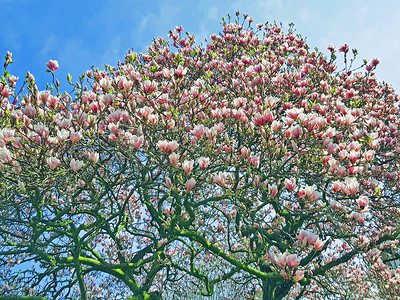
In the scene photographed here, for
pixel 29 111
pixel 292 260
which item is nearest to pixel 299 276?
pixel 292 260

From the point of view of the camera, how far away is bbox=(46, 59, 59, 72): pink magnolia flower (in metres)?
4.03

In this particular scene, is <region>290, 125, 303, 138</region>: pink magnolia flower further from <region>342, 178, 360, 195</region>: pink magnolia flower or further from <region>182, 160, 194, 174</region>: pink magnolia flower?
<region>182, 160, 194, 174</region>: pink magnolia flower

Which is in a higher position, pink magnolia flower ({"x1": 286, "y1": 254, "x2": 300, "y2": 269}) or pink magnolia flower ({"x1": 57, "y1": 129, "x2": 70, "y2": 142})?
pink magnolia flower ({"x1": 57, "y1": 129, "x2": 70, "y2": 142})

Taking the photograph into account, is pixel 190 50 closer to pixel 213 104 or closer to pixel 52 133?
pixel 213 104

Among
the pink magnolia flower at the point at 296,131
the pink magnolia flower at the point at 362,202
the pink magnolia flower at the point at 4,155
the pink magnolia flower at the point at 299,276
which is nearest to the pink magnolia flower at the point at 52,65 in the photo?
the pink magnolia flower at the point at 4,155

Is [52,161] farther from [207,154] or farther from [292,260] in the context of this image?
[292,260]

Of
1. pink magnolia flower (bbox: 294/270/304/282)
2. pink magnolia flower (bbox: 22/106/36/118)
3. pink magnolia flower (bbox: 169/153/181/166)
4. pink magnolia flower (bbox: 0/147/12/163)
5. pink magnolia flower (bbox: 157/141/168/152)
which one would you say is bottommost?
pink magnolia flower (bbox: 294/270/304/282)

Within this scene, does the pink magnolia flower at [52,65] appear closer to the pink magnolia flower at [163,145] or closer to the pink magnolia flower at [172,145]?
the pink magnolia flower at [163,145]

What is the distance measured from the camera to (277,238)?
604 cm

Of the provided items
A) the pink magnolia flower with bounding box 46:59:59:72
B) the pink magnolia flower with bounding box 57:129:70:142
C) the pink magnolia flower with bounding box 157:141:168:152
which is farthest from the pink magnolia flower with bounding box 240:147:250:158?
the pink magnolia flower with bounding box 46:59:59:72

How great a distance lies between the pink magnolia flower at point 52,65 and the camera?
159 inches

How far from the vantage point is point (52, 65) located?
4.07 m

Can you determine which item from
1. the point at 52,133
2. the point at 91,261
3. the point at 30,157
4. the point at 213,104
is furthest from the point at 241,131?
the point at 91,261

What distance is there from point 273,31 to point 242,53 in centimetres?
165
